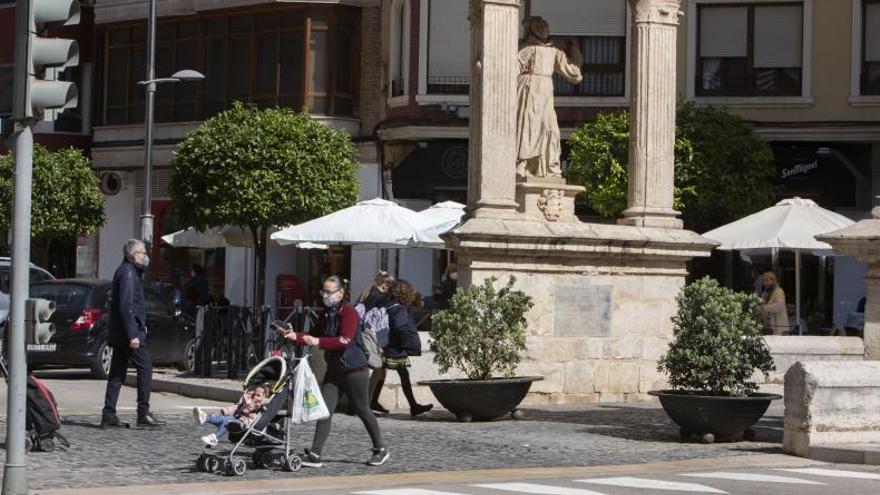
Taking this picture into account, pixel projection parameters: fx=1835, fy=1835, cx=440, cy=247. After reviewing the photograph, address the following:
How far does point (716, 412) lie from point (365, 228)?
10.4 m

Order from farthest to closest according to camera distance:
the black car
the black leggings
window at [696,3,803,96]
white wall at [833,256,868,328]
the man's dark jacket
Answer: window at [696,3,803,96]
white wall at [833,256,868,328]
the black car
the man's dark jacket
the black leggings

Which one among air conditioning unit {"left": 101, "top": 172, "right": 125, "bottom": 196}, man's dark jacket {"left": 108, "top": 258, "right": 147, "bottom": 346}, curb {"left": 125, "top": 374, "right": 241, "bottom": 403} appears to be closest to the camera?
man's dark jacket {"left": 108, "top": 258, "right": 147, "bottom": 346}

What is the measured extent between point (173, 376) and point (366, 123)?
53.6 ft

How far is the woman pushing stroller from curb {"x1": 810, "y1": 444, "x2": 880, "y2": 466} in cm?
372

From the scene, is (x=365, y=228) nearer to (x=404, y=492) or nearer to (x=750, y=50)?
(x=404, y=492)

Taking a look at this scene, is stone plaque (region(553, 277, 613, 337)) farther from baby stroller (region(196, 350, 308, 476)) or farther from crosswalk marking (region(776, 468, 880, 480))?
baby stroller (region(196, 350, 308, 476))

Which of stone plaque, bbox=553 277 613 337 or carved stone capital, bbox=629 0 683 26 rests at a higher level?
carved stone capital, bbox=629 0 683 26

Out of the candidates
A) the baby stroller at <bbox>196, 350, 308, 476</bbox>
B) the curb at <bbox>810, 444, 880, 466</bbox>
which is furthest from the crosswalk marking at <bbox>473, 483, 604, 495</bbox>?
the curb at <bbox>810, 444, 880, 466</bbox>

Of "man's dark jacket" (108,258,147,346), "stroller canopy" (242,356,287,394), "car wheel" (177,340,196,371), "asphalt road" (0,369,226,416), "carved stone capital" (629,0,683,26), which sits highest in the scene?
"carved stone capital" (629,0,683,26)

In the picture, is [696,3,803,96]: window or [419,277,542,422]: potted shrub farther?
[696,3,803,96]: window

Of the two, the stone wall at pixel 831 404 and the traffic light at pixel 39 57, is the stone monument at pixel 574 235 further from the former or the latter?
the traffic light at pixel 39 57

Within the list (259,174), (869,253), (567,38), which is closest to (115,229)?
(567,38)

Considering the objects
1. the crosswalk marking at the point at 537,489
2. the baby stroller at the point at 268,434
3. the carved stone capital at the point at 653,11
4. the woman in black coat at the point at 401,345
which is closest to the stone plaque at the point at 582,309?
Answer: the woman in black coat at the point at 401,345

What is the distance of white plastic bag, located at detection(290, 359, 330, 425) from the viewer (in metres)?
13.7
